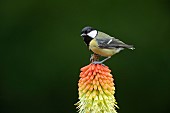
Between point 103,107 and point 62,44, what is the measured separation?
3.63m

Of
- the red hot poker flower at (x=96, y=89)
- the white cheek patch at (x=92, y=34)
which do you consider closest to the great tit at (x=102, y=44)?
the white cheek patch at (x=92, y=34)

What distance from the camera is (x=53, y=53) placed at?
705 centimetres

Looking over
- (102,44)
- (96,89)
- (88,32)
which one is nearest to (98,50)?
(102,44)

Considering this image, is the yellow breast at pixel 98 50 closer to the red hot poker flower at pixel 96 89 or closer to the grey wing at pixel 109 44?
the grey wing at pixel 109 44

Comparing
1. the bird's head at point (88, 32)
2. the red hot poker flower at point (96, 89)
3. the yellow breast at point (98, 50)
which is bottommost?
the red hot poker flower at point (96, 89)

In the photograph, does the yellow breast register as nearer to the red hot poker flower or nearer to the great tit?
the great tit

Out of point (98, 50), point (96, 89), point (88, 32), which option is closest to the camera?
point (96, 89)

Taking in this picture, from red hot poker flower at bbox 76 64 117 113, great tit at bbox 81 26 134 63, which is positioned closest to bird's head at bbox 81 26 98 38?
great tit at bbox 81 26 134 63

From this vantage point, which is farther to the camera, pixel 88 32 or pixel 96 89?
pixel 88 32

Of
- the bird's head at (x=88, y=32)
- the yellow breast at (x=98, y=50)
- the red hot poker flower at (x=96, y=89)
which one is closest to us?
the red hot poker flower at (x=96, y=89)

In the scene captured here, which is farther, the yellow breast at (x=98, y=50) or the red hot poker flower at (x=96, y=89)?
the yellow breast at (x=98, y=50)

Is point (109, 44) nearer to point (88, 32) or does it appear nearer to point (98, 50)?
point (98, 50)

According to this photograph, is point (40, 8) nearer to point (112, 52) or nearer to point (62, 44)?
point (62, 44)

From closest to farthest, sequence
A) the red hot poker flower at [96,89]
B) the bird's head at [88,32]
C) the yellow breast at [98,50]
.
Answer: the red hot poker flower at [96,89] < the bird's head at [88,32] < the yellow breast at [98,50]
